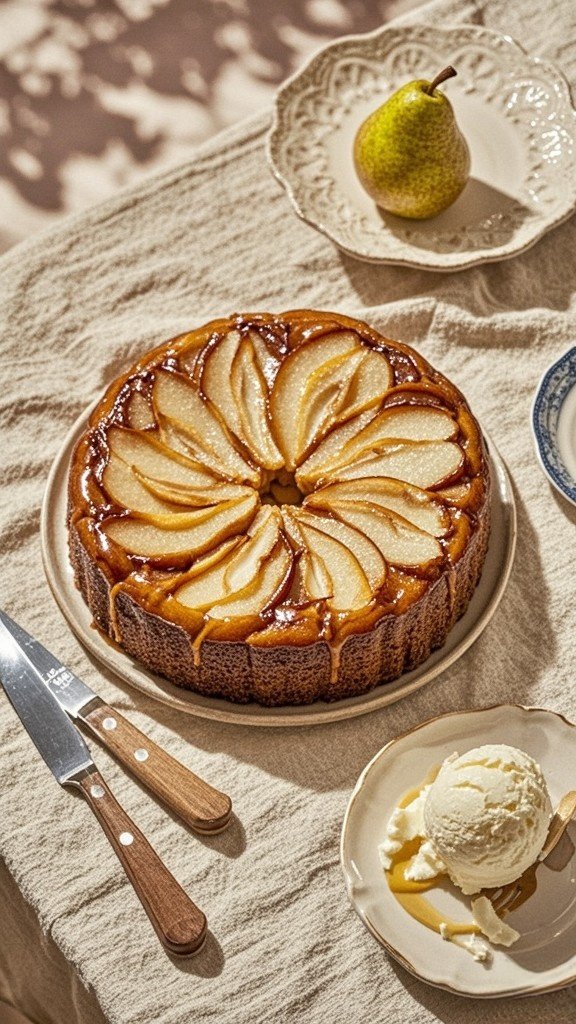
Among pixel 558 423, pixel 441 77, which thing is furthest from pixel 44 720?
pixel 441 77

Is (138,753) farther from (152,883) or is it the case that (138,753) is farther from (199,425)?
(199,425)

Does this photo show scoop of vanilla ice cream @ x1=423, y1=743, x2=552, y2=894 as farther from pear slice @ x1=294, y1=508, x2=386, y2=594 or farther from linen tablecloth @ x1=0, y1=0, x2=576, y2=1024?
pear slice @ x1=294, y1=508, x2=386, y2=594

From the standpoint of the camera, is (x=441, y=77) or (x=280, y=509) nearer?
(x=280, y=509)

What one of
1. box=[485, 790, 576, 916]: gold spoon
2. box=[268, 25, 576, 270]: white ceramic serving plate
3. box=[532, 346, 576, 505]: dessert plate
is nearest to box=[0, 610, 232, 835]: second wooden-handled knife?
box=[485, 790, 576, 916]: gold spoon

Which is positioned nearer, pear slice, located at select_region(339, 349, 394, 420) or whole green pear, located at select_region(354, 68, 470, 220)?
pear slice, located at select_region(339, 349, 394, 420)

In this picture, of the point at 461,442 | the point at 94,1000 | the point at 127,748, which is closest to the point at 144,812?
the point at 127,748

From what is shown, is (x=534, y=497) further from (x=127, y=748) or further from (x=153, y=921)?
(x=153, y=921)
